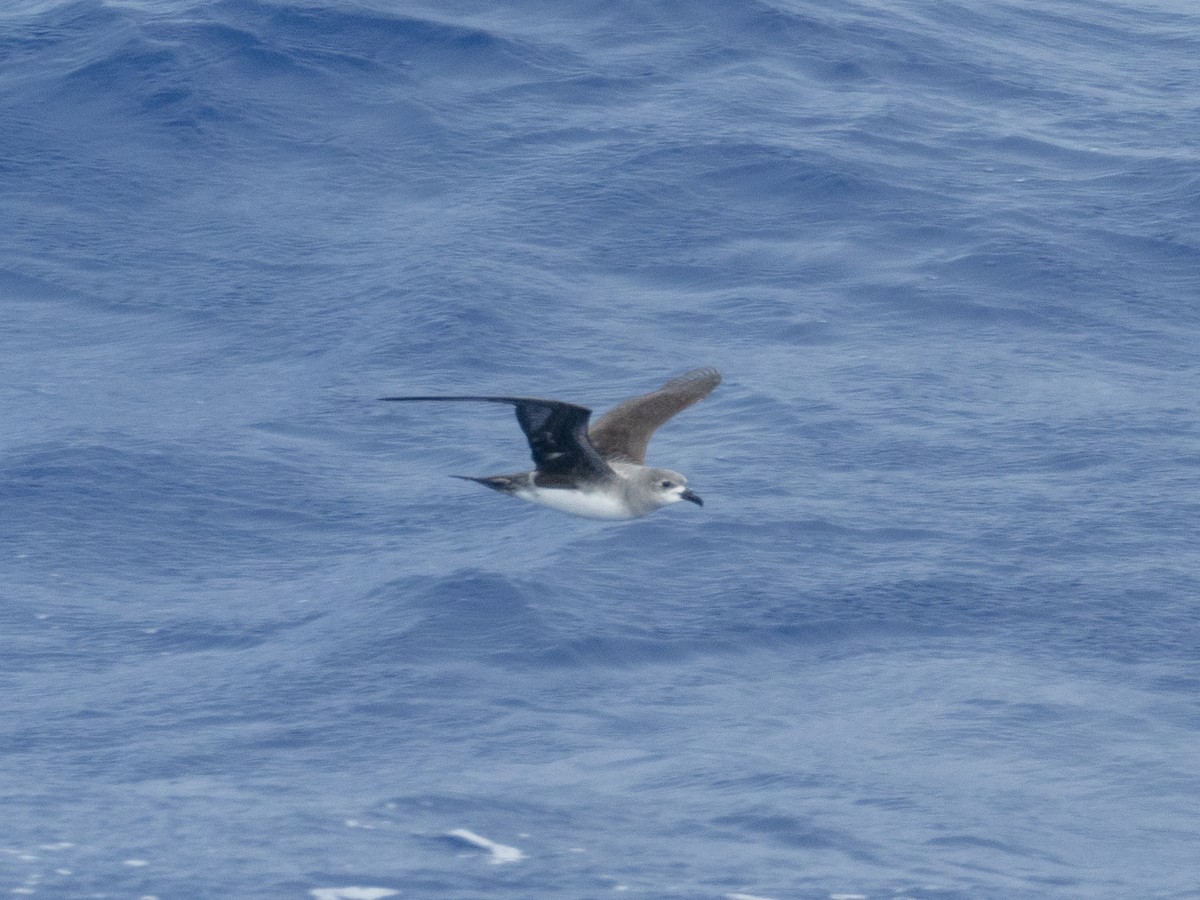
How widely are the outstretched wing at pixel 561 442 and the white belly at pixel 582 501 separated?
0.56ft

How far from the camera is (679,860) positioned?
61.5ft

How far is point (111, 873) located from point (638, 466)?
20.2 feet

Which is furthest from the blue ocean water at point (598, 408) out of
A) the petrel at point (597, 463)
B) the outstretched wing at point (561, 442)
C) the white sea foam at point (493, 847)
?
the outstretched wing at point (561, 442)

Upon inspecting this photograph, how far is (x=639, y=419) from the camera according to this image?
63.5ft

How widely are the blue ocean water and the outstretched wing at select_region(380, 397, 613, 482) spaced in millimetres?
3850

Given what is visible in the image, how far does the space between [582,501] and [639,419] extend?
192 cm

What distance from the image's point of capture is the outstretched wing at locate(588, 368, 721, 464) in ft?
62.4

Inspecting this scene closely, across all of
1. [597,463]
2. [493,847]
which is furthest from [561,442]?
[493,847]

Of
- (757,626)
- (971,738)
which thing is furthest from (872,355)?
(971,738)

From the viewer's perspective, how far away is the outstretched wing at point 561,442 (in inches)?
644

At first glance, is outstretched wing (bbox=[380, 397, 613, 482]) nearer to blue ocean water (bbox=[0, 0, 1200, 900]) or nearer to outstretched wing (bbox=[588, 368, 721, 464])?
outstretched wing (bbox=[588, 368, 721, 464])

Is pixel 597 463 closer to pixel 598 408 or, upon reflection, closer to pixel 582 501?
pixel 582 501

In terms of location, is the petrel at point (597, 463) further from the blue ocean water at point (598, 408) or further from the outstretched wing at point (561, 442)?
the blue ocean water at point (598, 408)

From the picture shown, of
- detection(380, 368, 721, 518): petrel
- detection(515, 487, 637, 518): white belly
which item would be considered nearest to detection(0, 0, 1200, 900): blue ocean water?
detection(515, 487, 637, 518): white belly
